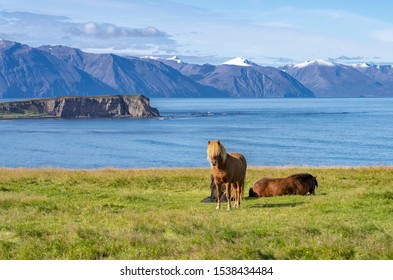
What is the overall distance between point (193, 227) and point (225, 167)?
481cm

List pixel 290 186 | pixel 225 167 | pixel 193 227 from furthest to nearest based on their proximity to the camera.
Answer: pixel 290 186 < pixel 225 167 < pixel 193 227

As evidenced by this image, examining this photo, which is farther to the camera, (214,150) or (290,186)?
(290,186)

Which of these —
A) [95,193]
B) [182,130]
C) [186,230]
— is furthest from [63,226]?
[182,130]

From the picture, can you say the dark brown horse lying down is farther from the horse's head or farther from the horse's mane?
the horse's mane

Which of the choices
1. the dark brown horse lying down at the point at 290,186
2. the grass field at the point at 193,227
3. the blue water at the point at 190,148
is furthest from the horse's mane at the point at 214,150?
the blue water at the point at 190,148

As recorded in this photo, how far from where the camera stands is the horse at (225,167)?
19375mm

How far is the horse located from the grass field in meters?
0.83

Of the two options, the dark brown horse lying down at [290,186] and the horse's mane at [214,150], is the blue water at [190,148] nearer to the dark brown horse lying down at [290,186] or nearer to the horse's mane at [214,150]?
the dark brown horse lying down at [290,186]

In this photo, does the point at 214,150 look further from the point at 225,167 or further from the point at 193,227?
the point at 193,227

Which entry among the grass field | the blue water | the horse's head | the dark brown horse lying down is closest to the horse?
the horse's head

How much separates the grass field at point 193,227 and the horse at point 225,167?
2.73 ft

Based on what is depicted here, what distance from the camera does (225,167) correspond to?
66.2ft

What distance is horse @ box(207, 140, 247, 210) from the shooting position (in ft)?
63.6

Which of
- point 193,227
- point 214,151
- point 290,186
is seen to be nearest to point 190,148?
point 290,186
